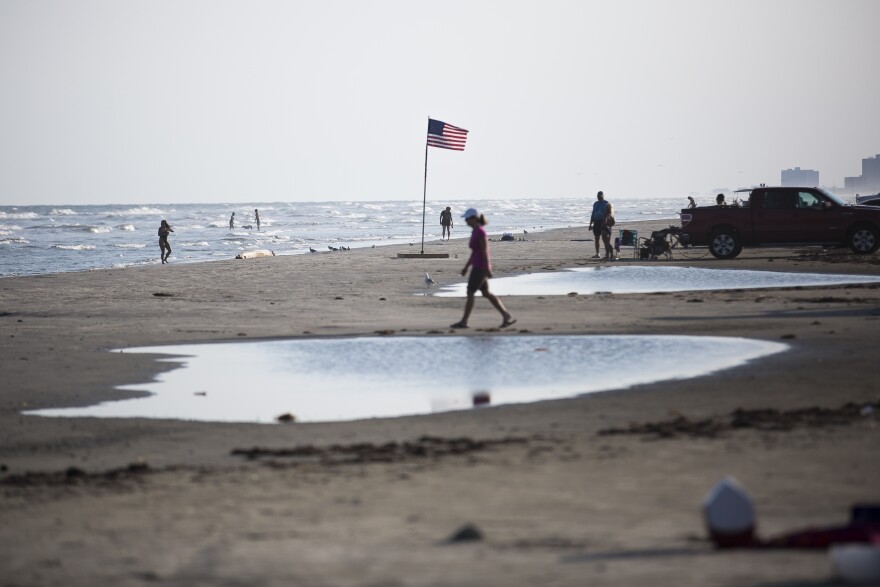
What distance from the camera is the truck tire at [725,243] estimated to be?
110 ft

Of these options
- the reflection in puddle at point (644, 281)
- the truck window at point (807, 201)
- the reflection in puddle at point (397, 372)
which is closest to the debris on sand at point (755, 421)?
the reflection in puddle at point (397, 372)

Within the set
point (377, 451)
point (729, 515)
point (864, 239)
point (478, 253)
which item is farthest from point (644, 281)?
point (729, 515)

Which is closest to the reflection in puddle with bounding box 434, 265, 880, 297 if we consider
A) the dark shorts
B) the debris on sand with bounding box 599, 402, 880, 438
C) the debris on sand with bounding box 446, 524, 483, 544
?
the dark shorts

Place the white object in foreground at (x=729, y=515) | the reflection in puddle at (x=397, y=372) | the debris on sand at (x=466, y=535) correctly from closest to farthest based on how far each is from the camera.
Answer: the white object in foreground at (x=729, y=515) → the debris on sand at (x=466, y=535) → the reflection in puddle at (x=397, y=372)

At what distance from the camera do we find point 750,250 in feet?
132

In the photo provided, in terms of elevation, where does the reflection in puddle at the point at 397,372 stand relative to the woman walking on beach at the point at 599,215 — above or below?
below

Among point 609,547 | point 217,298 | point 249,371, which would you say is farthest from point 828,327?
point 217,298

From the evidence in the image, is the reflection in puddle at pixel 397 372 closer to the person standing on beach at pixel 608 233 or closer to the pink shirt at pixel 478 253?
the pink shirt at pixel 478 253

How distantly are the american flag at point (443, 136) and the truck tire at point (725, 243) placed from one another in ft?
27.5

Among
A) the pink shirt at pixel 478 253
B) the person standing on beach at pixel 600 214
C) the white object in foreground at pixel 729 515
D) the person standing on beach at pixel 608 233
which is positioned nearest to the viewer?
the white object in foreground at pixel 729 515

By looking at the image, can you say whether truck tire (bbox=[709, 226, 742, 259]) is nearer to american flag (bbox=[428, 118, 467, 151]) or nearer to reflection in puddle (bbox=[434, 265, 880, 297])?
reflection in puddle (bbox=[434, 265, 880, 297])

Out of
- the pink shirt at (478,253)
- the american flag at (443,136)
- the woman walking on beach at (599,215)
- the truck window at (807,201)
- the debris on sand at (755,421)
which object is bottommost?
the debris on sand at (755,421)

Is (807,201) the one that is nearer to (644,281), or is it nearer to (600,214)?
(600,214)

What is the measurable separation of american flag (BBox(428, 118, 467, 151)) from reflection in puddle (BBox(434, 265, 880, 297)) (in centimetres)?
775
